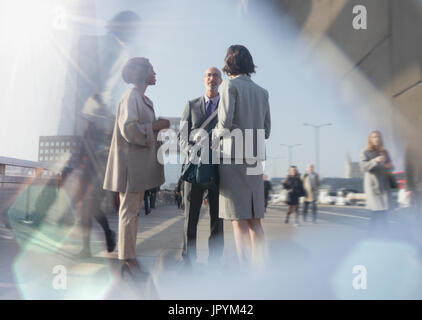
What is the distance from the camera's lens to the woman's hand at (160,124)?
2.78m

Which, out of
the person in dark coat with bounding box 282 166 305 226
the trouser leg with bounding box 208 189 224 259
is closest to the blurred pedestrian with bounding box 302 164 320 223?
the person in dark coat with bounding box 282 166 305 226

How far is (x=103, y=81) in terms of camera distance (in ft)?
15.3

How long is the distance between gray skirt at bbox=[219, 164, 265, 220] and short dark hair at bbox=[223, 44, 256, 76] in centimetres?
77

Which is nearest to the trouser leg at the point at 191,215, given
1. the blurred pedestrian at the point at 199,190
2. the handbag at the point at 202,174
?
the blurred pedestrian at the point at 199,190

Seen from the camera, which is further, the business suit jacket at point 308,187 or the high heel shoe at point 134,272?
the business suit jacket at point 308,187

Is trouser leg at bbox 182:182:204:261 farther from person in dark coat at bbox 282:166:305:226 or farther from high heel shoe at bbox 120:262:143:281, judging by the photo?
person in dark coat at bbox 282:166:305:226

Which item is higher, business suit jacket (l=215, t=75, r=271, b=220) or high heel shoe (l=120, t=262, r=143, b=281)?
business suit jacket (l=215, t=75, r=271, b=220)

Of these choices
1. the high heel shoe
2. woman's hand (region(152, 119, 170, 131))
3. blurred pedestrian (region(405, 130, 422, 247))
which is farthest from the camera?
blurred pedestrian (region(405, 130, 422, 247))

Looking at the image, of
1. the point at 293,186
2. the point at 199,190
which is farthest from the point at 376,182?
the point at 293,186

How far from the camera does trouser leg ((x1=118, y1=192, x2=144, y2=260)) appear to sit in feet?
8.80

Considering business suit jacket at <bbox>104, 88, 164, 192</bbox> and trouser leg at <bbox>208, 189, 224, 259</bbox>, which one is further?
trouser leg at <bbox>208, 189, 224, 259</bbox>

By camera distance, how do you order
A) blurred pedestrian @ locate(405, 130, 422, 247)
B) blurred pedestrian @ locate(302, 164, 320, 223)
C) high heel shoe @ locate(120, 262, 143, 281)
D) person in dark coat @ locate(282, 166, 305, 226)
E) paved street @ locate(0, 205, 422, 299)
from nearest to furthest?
paved street @ locate(0, 205, 422, 299)
high heel shoe @ locate(120, 262, 143, 281)
blurred pedestrian @ locate(405, 130, 422, 247)
person in dark coat @ locate(282, 166, 305, 226)
blurred pedestrian @ locate(302, 164, 320, 223)

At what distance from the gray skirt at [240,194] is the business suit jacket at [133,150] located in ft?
2.10

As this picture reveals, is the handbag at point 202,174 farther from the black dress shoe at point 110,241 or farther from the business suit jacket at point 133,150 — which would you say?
the black dress shoe at point 110,241
